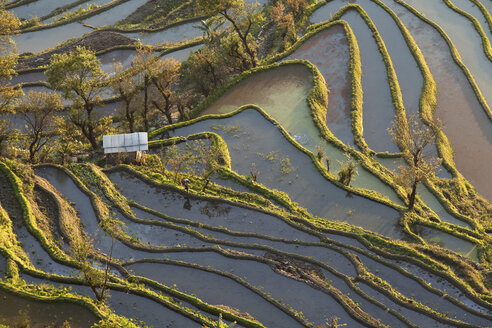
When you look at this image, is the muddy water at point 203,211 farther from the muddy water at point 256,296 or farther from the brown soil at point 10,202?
the brown soil at point 10,202

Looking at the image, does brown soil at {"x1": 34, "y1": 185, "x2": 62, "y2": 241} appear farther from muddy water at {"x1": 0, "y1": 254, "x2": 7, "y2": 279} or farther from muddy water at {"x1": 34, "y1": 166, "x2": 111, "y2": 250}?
muddy water at {"x1": 0, "y1": 254, "x2": 7, "y2": 279}

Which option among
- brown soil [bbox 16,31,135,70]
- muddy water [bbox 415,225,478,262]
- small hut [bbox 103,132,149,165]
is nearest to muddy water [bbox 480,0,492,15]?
muddy water [bbox 415,225,478,262]

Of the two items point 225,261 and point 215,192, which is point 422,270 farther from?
point 215,192

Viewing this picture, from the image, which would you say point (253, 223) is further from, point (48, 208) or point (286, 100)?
point (286, 100)

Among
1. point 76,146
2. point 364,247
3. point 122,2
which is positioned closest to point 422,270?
point 364,247

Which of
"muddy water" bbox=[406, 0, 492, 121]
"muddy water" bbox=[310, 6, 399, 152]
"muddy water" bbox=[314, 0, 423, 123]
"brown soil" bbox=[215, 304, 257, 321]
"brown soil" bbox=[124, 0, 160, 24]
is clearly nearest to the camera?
"brown soil" bbox=[215, 304, 257, 321]

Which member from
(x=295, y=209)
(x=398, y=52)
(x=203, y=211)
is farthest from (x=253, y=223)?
(x=398, y=52)
